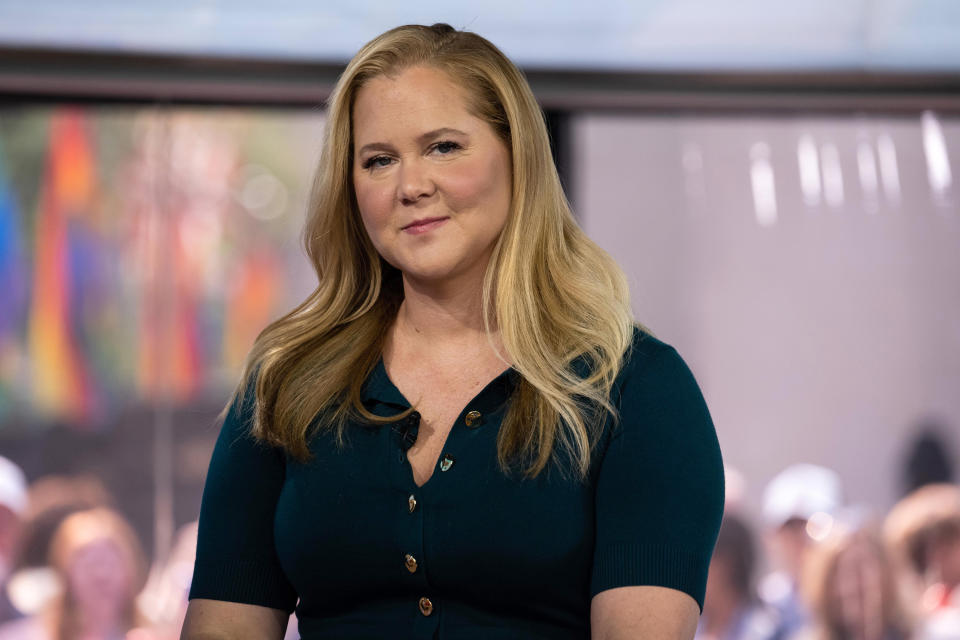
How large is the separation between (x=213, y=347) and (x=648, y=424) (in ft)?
7.13

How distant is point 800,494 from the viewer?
3.27 metres

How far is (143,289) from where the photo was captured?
3.23 meters

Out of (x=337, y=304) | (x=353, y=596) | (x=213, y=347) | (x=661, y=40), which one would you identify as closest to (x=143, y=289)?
(x=213, y=347)

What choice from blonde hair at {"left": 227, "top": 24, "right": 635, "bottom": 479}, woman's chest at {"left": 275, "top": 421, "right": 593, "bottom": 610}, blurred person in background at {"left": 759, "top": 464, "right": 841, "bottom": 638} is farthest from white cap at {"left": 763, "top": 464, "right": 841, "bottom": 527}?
woman's chest at {"left": 275, "top": 421, "right": 593, "bottom": 610}

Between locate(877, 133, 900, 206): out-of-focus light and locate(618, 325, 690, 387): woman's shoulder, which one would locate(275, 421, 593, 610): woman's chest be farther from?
locate(877, 133, 900, 206): out-of-focus light

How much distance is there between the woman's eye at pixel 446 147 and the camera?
135cm

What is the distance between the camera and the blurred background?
3.15 metres

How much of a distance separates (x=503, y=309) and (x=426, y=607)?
13.8 inches

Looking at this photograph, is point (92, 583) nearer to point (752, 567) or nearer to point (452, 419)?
point (752, 567)

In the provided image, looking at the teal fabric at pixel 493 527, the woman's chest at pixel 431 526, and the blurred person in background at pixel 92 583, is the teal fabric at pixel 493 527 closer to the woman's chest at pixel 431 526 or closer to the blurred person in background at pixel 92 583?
the woman's chest at pixel 431 526

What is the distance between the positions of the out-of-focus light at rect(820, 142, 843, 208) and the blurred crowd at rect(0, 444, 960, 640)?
79 cm

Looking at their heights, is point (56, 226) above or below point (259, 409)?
above

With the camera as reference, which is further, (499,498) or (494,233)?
(494,233)

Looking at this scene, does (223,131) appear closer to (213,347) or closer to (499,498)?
(213,347)
